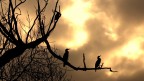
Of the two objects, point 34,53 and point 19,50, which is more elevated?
point 34,53

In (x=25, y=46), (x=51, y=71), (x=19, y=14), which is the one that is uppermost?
(x=51, y=71)

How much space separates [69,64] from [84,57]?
74cm

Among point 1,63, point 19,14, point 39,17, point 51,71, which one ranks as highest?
point 51,71

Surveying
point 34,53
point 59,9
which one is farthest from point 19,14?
point 34,53

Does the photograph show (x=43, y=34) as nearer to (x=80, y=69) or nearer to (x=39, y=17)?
(x=39, y=17)

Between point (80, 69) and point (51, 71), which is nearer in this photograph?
point (80, 69)

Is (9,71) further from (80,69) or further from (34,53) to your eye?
(80,69)

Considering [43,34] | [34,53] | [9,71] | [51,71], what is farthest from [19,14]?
[51,71]

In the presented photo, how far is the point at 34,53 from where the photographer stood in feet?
61.2

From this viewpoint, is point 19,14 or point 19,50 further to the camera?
point 19,14

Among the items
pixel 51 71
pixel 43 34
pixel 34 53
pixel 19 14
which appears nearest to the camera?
pixel 43 34

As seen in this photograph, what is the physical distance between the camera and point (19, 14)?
1023 centimetres

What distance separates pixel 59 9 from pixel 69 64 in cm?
160

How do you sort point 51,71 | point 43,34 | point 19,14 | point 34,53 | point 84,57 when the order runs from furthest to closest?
point 51,71, point 34,53, point 19,14, point 84,57, point 43,34
